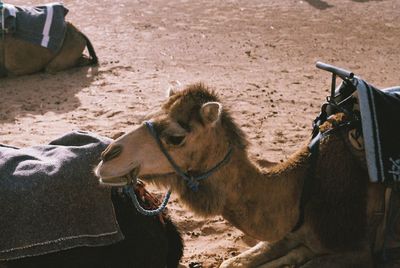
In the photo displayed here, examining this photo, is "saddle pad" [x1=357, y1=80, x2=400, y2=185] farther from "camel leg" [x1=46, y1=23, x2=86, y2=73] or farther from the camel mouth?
"camel leg" [x1=46, y1=23, x2=86, y2=73]

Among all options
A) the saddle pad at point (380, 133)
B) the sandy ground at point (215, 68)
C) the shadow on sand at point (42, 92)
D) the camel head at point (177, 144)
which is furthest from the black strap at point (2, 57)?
the saddle pad at point (380, 133)

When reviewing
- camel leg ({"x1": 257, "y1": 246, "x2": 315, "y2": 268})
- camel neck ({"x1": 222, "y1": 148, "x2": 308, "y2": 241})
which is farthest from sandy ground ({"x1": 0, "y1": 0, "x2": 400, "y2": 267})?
camel neck ({"x1": 222, "y1": 148, "x2": 308, "y2": 241})

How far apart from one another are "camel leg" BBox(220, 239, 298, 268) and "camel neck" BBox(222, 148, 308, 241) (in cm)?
30

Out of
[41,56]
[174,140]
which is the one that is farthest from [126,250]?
[41,56]

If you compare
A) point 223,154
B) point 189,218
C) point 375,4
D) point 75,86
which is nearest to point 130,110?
point 75,86

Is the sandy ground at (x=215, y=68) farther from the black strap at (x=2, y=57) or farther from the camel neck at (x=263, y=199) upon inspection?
the camel neck at (x=263, y=199)

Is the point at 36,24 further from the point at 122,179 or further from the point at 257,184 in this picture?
the point at 122,179

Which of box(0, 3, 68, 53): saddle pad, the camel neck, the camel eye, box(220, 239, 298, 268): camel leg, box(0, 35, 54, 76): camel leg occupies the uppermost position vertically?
→ the camel eye

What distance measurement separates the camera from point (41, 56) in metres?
8.55

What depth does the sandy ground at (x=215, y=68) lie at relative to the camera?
6.08 metres

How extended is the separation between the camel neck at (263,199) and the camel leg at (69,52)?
5.62 meters

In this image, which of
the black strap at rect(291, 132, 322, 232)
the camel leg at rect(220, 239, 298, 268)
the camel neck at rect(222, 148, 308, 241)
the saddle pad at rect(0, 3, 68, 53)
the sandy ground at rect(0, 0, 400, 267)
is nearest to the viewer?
the camel neck at rect(222, 148, 308, 241)

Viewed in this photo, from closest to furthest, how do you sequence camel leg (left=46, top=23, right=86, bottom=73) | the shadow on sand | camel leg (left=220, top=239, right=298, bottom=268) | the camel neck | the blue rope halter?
the blue rope halter → the camel neck → camel leg (left=220, top=239, right=298, bottom=268) → the shadow on sand → camel leg (left=46, top=23, right=86, bottom=73)

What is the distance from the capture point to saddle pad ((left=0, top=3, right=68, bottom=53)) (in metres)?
8.33
